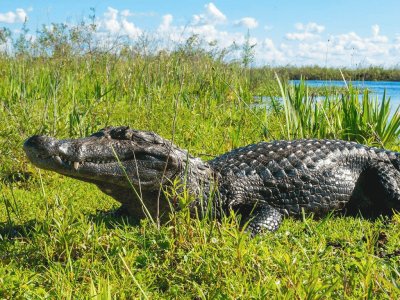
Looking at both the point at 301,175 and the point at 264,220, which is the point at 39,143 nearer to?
the point at 264,220

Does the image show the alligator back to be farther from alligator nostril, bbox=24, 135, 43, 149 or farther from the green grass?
alligator nostril, bbox=24, 135, 43, 149

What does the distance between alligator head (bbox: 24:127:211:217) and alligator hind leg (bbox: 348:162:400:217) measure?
1.46 m

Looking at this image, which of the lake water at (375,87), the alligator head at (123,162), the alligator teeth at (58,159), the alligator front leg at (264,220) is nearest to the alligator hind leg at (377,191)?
the alligator front leg at (264,220)

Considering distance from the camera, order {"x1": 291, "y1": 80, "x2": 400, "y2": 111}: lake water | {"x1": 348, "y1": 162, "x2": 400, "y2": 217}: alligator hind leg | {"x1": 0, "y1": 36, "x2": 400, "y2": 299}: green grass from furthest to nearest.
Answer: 1. {"x1": 291, "y1": 80, "x2": 400, "y2": 111}: lake water
2. {"x1": 348, "y1": 162, "x2": 400, "y2": 217}: alligator hind leg
3. {"x1": 0, "y1": 36, "x2": 400, "y2": 299}: green grass

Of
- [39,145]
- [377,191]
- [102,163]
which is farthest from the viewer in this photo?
[377,191]

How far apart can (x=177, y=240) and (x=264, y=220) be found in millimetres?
1222

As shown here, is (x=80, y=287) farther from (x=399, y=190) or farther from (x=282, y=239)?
(x=399, y=190)

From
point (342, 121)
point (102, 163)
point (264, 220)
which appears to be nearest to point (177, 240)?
point (102, 163)

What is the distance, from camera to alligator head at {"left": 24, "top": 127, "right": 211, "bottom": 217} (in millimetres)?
3449

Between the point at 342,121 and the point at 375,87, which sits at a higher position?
the point at 342,121

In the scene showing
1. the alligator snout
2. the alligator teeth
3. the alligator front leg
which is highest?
the alligator snout

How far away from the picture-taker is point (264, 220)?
4.15 m

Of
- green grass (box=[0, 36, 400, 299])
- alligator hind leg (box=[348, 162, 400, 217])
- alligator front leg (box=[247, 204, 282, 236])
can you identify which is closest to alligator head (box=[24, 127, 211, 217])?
green grass (box=[0, 36, 400, 299])

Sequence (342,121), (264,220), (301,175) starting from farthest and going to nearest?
1. (342,121)
2. (301,175)
3. (264,220)
